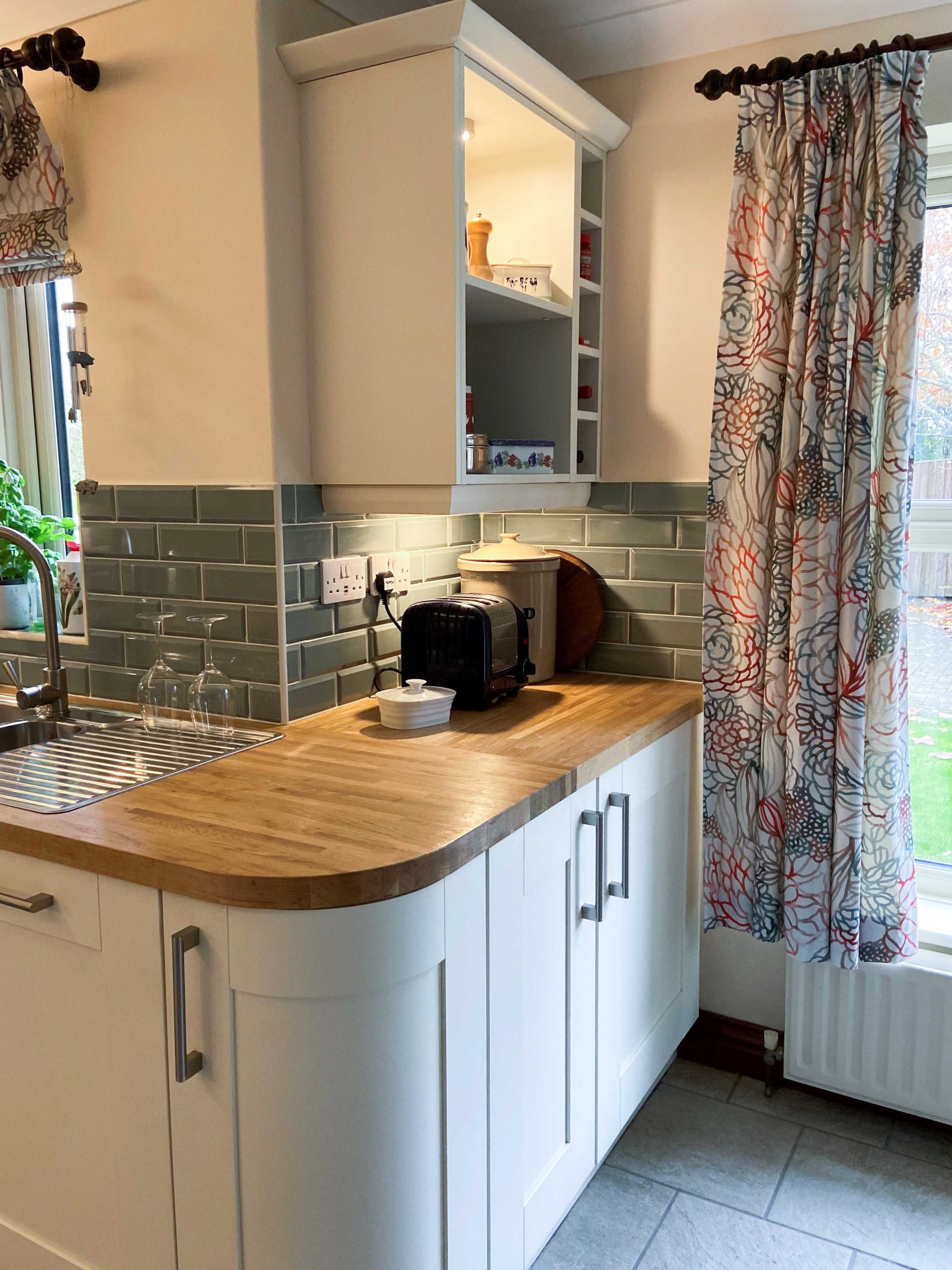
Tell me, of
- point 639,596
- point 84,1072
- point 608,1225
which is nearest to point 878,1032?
point 608,1225

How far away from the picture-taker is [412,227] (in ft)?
6.02

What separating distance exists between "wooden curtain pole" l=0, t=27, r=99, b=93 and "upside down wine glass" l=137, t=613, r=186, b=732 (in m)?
1.04

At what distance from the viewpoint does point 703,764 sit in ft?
7.21

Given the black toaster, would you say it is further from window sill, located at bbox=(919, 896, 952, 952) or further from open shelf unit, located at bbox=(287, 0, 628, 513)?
window sill, located at bbox=(919, 896, 952, 952)

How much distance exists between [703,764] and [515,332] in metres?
1.04

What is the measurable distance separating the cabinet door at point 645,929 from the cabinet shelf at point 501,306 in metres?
0.92

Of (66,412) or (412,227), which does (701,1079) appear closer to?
(412,227)

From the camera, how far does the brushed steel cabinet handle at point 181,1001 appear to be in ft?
4.18

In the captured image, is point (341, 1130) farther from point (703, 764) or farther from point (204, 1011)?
point (703, 764)

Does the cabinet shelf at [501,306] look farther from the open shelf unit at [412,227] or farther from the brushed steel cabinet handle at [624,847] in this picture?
the brushed steel cabinet handle at [624,847]

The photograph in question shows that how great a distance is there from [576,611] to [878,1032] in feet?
3.67

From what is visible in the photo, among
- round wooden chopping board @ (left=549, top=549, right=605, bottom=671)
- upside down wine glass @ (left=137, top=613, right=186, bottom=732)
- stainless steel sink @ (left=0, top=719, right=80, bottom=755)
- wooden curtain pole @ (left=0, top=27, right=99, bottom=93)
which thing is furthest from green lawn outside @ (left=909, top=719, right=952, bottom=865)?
wooden curtain pole @ (left=0, top=27, right=99, bottom=93)

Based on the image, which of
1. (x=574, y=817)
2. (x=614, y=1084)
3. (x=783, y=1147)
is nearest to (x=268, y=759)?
(x=574, y=817)

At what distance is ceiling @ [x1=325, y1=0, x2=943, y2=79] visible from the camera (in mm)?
2018
